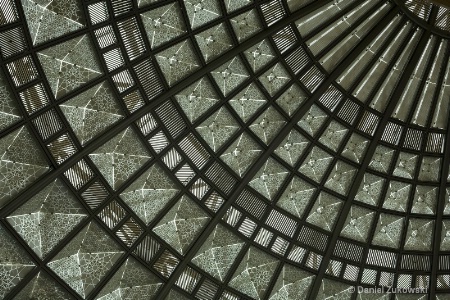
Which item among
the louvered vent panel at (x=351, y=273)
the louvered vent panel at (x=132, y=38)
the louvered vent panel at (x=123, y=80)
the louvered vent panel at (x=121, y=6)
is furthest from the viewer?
the louvered vent panel at (x=351, y=273)

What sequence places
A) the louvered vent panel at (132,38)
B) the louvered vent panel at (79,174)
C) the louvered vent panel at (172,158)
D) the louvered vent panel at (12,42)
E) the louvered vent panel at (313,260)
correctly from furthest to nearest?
the louvered vent panel at (313,260) < the louvered vent panel at (172,158) < the louvered vent panel at (79,174) < the louvered vent panel at (132,38) < the louvered vent panel at (12,42)

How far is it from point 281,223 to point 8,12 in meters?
15.2

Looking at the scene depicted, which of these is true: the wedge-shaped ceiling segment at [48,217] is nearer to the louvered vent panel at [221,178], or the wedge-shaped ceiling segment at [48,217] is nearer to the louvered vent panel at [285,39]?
the louvered vent panel at [221,178]

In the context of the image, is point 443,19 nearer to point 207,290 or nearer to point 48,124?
point 207,290

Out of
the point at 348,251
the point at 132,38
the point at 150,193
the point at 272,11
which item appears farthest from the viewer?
the point at 348,251

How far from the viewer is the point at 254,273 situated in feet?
99.7

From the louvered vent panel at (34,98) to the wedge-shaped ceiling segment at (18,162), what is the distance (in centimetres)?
89

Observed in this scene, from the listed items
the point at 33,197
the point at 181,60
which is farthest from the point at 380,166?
the point at 33,197

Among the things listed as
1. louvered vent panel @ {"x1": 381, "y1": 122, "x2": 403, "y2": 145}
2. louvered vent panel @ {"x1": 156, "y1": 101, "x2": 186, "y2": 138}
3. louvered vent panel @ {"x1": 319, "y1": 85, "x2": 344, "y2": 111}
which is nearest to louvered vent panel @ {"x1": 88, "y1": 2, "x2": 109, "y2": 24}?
louvered vent panel @ {"x1": 156, "y1": 101, "x2": 186, "y2": 138}

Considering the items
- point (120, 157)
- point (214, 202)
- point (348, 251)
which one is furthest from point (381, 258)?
point (120, 157)

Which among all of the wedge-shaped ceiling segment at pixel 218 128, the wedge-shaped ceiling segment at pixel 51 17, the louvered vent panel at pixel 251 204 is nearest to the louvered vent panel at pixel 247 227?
the louvered vent panel at pixel 251 204

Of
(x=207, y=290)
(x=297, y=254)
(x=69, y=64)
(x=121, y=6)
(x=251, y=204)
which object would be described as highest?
(x=121, y=6)

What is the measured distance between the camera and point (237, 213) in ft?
97.6

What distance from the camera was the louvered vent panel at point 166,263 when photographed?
28547mm
